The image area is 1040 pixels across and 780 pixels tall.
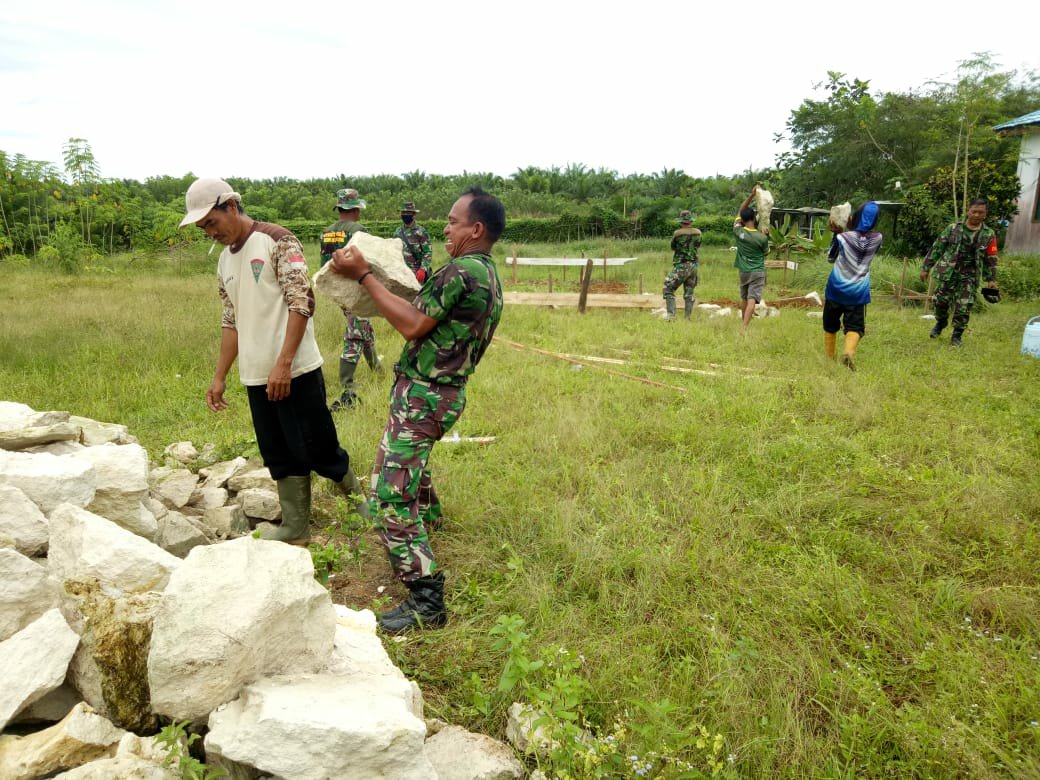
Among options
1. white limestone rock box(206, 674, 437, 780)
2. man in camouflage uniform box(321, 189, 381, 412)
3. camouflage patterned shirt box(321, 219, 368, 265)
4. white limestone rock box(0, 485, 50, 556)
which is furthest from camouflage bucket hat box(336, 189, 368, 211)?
white limestone rock box(206, 674, 437, 780)

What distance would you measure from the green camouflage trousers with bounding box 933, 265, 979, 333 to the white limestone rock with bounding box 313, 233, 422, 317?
8.14 metres

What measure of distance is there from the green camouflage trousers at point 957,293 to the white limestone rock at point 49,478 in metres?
9.43

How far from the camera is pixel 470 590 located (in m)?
3.26

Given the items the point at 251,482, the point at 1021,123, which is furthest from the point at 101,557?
the point at 1021,123

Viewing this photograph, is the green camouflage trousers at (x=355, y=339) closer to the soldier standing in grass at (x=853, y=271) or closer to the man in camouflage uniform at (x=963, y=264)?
the soldier standing in grass at (x=853, y=271)

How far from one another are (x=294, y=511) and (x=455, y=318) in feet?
5.47

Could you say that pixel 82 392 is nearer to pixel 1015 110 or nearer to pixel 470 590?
pixel 470 590

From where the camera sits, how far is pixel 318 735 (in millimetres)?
1769

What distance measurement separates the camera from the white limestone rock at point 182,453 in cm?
482

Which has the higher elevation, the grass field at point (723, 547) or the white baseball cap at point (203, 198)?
the white baseball cap at point (203, 198)

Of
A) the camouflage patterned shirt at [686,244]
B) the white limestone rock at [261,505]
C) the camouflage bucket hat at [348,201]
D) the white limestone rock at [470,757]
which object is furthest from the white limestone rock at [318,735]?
the camouflage patterned shirt at [686,244]

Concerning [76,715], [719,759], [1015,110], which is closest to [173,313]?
[76,715]

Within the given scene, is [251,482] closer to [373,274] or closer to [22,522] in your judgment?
[22,522]

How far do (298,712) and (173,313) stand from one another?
896cm
